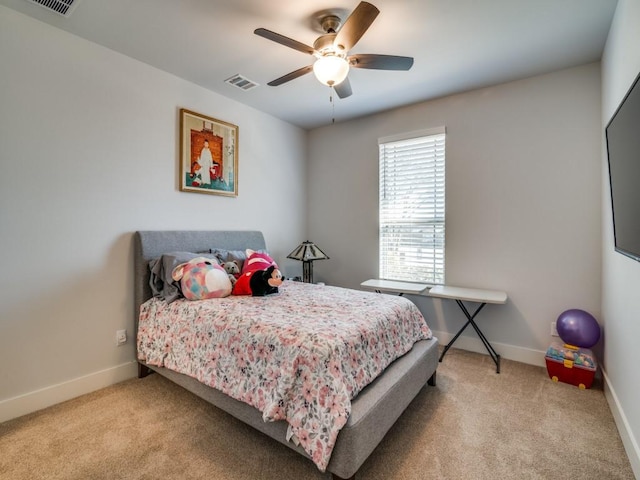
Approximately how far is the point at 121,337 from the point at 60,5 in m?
2.41

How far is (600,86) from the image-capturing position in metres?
2.61

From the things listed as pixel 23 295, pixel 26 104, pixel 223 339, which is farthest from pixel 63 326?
pixel 26 104

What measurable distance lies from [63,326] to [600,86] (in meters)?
4.66

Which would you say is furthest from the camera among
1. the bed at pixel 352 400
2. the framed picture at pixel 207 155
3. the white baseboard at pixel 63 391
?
the framed picture at pixel 207 155

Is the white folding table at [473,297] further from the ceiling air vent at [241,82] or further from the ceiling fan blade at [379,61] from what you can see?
the ceiling air vent at [241,82]

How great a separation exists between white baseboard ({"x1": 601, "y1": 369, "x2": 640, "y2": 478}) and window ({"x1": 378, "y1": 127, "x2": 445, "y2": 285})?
153cm

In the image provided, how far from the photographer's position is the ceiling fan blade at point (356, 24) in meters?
1.62

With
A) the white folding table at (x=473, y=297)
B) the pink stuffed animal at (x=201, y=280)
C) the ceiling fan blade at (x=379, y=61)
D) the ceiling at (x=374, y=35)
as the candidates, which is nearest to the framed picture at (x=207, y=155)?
the ceiling at (x=374, y=35)

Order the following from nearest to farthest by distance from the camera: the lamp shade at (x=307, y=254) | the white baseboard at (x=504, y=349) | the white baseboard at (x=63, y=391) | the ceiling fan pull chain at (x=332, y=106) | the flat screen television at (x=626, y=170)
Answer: the flat screen television at (x=626, y=170) < the white baseboard at (x=63, y=391) < the white baseboard at (x=504, y=349) < the ceiling fan pull chain at (x=332, y=106) < the lamp shade at (x=307, y=254)

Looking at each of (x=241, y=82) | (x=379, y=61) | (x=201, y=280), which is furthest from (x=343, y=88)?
(x=201, y=280)

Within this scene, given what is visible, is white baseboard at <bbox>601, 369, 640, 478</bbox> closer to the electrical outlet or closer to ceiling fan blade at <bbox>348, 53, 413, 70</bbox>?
ceiling fan blade at <bbox>348, 53, 413, 70</bbox>

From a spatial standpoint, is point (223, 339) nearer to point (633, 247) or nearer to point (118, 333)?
point (118, 333)

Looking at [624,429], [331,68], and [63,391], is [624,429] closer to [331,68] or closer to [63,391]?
[331,68]

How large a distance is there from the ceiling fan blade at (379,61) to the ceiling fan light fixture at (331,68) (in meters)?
0.14
